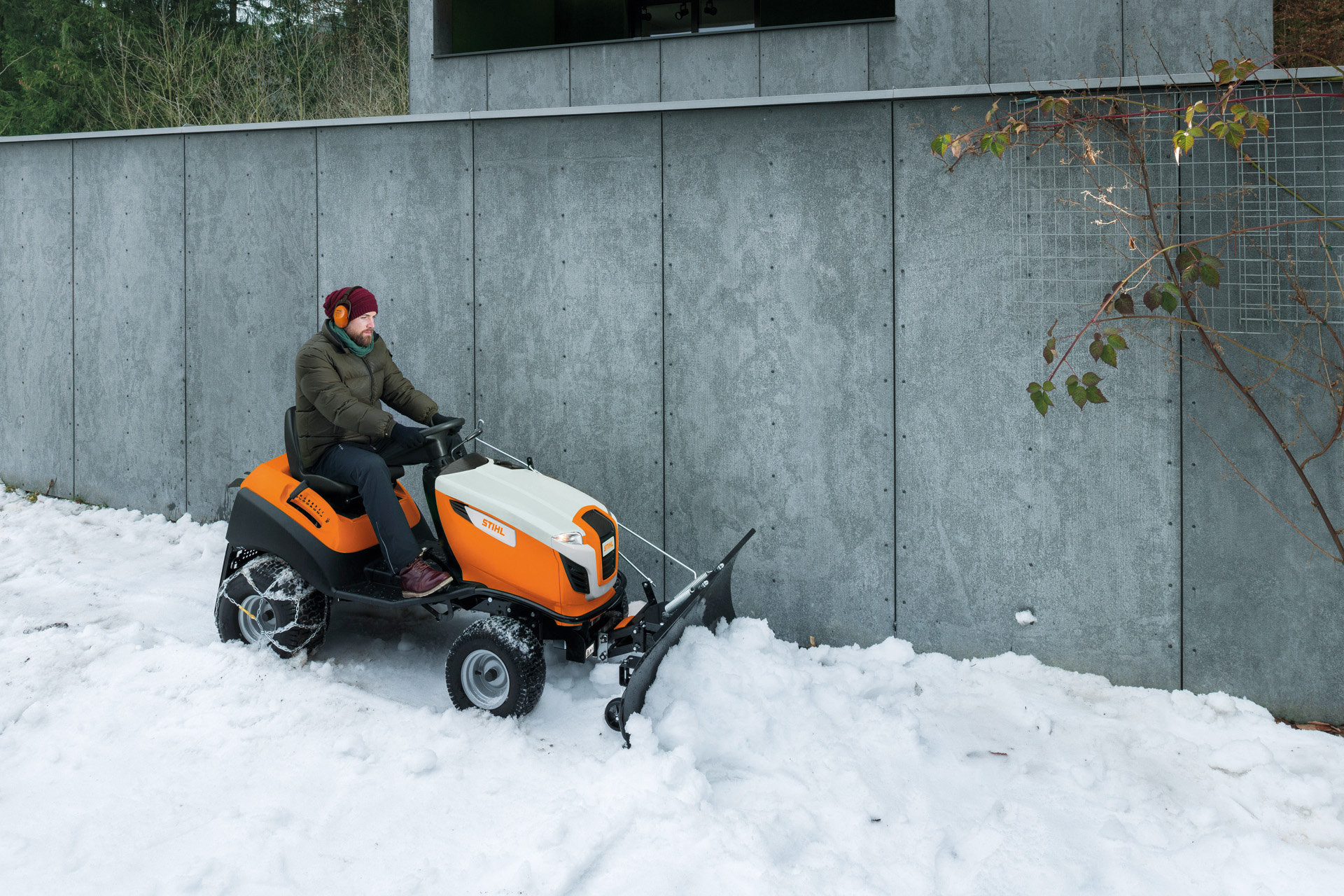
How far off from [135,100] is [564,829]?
38.5 feet

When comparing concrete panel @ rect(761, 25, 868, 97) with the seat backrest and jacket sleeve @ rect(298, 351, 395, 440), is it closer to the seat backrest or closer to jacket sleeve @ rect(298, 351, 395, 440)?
jacket sleeve @ rect(298, 351, 395, 440)

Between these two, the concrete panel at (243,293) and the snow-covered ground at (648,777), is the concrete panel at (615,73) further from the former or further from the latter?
the snow-covered ground at (648,777)

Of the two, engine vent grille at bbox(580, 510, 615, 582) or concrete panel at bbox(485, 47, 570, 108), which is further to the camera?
concrete panel at bbox(485, 47, 570, 108)

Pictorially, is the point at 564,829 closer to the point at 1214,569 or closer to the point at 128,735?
the point at 128,735

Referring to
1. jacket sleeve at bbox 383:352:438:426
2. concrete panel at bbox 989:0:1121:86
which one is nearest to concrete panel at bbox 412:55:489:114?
concrete panel at bbox 989:0:1121:86

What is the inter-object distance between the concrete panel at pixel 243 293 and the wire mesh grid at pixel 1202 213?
4139 millimetres

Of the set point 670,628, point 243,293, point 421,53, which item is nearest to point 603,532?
point 670,628

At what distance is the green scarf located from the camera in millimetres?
3902

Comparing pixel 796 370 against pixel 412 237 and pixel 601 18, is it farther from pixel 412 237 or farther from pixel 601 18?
pixel 601 18

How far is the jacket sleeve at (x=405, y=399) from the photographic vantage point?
4207mm

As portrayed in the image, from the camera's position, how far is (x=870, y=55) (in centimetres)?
776

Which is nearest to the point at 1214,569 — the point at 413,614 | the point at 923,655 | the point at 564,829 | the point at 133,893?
the point at 923,655

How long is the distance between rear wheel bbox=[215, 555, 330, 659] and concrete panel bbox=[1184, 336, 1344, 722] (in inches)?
159

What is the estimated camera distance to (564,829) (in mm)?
2848
